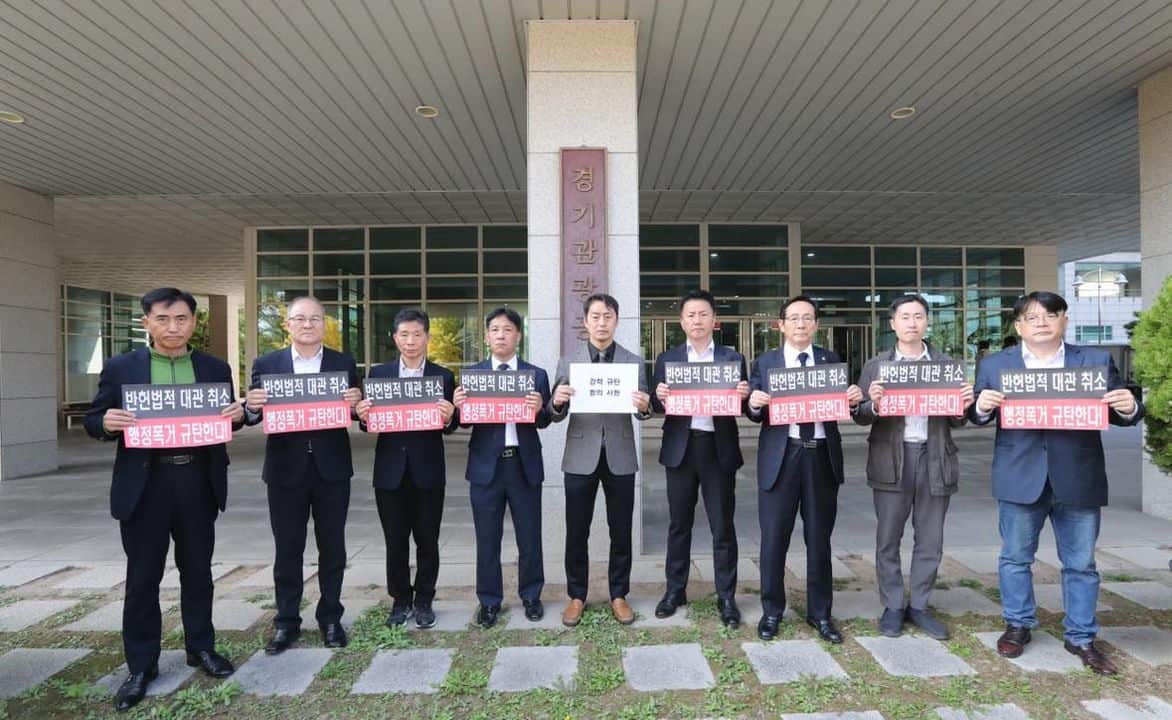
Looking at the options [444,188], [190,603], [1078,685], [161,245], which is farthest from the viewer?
[161,245]

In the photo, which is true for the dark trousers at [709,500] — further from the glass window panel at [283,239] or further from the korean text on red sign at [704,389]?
the glass window panel at [283,239]

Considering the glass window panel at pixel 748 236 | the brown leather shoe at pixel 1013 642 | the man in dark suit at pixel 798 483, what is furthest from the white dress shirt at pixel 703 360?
the glass window panel at pixel 748 236

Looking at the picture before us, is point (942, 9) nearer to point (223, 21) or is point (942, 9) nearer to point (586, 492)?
point (586, 492)

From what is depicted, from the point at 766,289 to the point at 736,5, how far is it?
35.7ft

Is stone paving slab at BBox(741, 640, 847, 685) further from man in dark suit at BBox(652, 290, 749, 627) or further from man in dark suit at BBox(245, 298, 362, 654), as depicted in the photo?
man in dark suit at BBox(245, 298, 362, 654)

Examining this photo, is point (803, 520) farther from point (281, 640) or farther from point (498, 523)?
point (281, 640)

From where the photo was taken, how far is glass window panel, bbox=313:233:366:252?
47.5ft

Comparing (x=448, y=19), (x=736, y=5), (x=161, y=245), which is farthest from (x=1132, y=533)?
(x=161, y=245)

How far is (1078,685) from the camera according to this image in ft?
10.1

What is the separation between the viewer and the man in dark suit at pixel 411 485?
3717mm

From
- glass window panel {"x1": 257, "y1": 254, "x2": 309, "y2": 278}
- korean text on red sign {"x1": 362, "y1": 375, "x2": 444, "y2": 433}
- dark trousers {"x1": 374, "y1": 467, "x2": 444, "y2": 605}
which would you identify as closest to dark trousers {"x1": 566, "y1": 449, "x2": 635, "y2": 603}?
dark trousers {"x1": 374, "y1": 467, "x2": 444, "y2": 605}

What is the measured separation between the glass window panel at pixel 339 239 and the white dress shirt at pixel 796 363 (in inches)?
508

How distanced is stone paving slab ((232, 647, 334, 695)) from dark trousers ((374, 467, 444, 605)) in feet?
1.87

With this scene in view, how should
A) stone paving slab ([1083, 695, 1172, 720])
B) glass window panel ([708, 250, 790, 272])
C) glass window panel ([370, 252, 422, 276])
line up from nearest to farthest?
stone paving slab ([1083, 695, 1172, 720])
glass window panel ([370, 252, 422, 276])
glass window panel ([708, 250, 790, 272])
